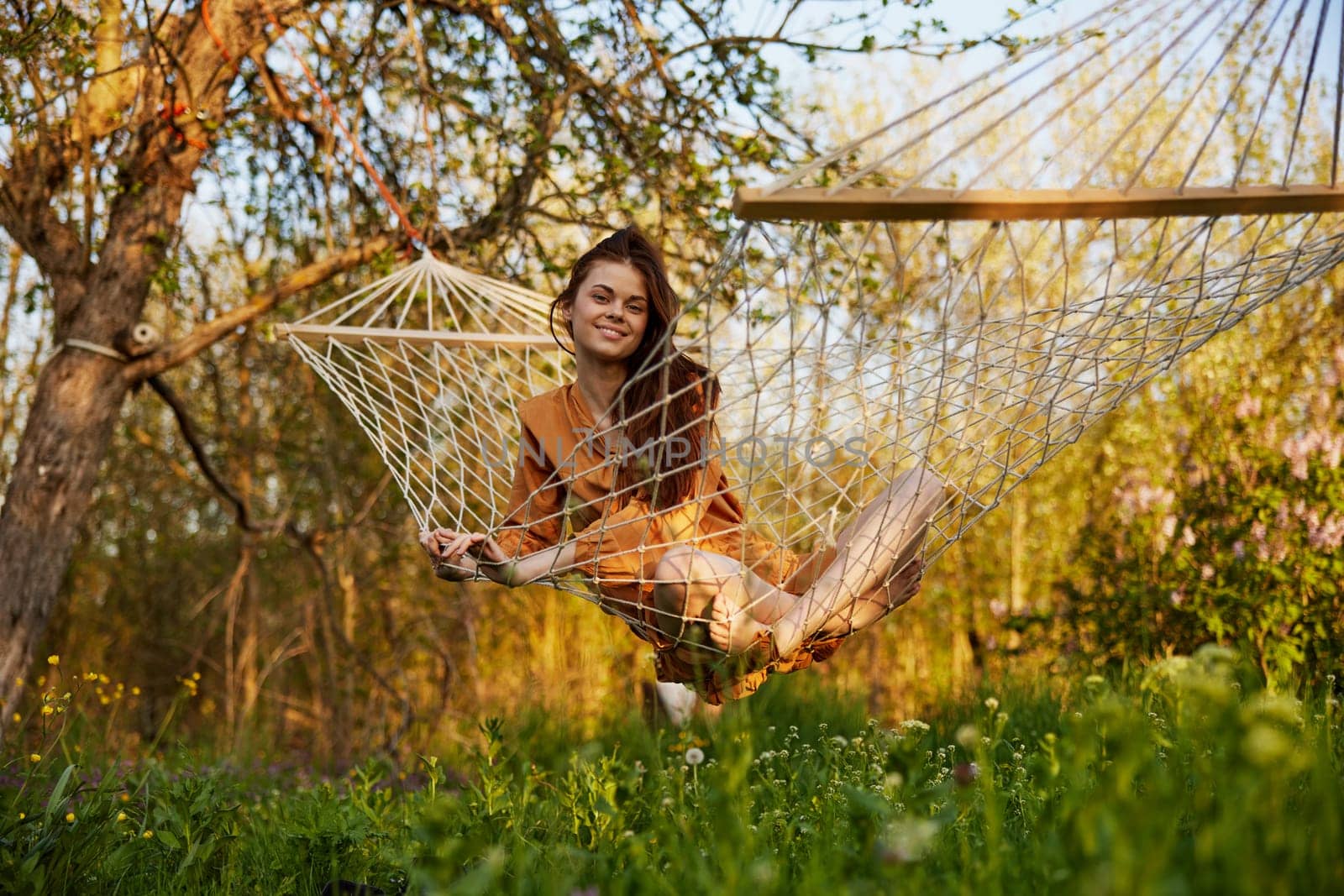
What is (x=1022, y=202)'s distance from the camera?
1284 mm

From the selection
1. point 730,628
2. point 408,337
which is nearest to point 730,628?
point 730,628

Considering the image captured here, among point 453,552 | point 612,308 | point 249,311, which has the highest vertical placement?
point 249,311

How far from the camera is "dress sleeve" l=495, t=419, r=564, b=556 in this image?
1.86 metres

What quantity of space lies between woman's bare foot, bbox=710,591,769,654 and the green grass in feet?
0.56

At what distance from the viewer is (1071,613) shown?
311 cm

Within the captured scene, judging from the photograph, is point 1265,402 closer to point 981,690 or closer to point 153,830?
point 981,690

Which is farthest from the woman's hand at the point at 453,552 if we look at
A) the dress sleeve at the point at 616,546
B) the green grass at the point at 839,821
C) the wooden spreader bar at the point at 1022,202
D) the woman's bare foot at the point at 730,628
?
the wooden spreader bar at the point at 1022,202

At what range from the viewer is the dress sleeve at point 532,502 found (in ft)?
6.12

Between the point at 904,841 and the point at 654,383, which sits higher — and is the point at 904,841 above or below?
below

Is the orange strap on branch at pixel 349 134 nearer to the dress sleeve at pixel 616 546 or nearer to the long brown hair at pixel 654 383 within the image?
the long brown hair at pixel 654 383

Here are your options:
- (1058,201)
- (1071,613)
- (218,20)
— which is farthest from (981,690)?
(218,20)

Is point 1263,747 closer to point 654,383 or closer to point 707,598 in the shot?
point 707,598

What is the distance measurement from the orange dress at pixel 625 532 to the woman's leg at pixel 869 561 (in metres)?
0.05

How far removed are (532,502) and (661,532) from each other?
0.80 feet
